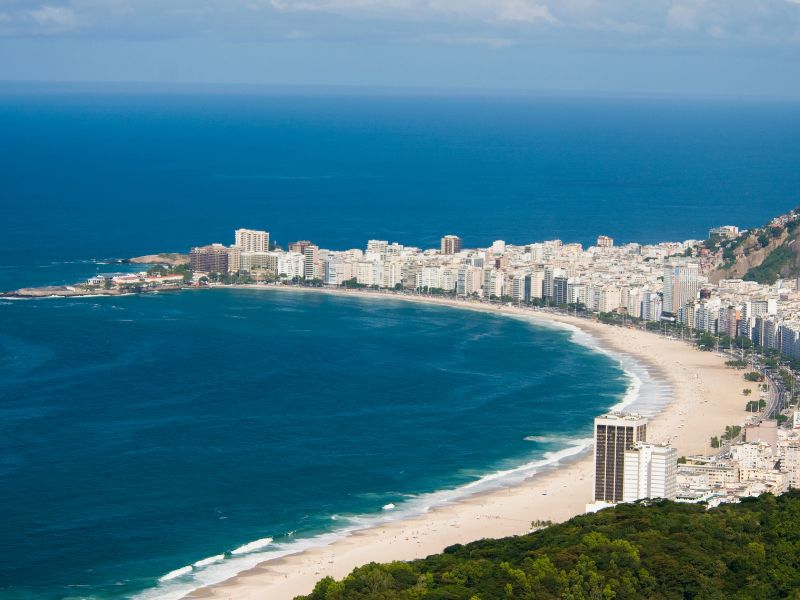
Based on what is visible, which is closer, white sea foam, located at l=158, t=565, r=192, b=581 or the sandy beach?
white sea foam, located at l=158, t=565, r=192, b=581

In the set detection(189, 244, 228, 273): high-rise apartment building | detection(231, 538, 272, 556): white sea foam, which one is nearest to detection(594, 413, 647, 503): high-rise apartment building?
detection(231, 538, 272, 556): white sea foam

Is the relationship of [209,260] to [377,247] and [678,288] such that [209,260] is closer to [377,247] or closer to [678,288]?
[377,247]

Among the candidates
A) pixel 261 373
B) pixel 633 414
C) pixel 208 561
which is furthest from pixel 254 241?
pixel 208 561

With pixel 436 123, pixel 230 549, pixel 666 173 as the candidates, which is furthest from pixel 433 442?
pixel 436 123

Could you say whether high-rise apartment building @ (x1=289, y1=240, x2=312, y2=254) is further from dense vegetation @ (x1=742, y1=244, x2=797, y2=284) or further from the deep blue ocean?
dense vegetation @ (x1=742, y1=244, x2=797, y2=284)

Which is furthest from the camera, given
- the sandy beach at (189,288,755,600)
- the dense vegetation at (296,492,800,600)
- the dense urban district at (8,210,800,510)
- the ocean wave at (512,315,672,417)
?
the dense urban district at (8,210,800,510)

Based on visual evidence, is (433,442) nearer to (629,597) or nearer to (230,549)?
(230,549)

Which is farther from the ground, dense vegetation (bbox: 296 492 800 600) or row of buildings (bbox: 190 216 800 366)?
row of buildings (bbox: 190 216 800 366)
